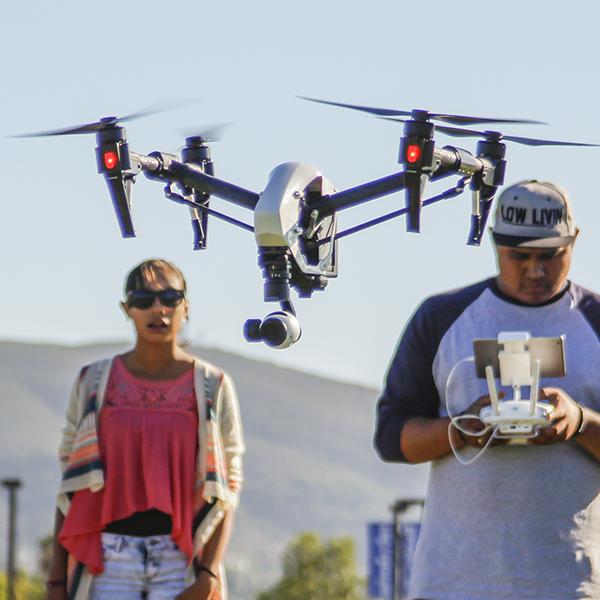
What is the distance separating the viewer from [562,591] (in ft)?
20.3

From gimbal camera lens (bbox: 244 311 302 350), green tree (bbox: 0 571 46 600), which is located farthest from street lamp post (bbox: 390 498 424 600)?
gimbal camera lens (bbox: 244 311 302 350)

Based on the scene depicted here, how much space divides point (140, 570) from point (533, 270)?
2163 mm

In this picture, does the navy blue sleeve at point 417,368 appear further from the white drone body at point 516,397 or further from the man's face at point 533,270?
the white drone body at point 516,397

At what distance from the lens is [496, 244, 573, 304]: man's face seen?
6.27 m

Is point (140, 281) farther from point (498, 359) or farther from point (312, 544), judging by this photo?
point (312, 544)

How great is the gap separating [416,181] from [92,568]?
6.07ft

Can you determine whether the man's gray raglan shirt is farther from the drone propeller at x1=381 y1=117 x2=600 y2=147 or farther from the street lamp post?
the street lamp post

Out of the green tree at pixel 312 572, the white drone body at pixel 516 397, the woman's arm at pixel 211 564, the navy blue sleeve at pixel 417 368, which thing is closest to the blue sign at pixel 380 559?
the green tree at pixel 312 572

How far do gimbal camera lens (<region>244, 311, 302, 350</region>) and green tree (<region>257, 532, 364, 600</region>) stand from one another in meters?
92.1

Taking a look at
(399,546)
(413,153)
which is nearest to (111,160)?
(413,153)

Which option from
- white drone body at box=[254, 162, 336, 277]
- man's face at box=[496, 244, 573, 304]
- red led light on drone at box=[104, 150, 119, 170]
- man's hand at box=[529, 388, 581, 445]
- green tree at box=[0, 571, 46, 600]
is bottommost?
man's hand at box=[529, 388, 581, 445]

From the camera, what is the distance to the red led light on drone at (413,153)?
8039mm

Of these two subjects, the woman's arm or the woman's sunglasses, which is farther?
the woman's sunglasses

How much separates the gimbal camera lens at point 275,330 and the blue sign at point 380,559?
68.8 m
